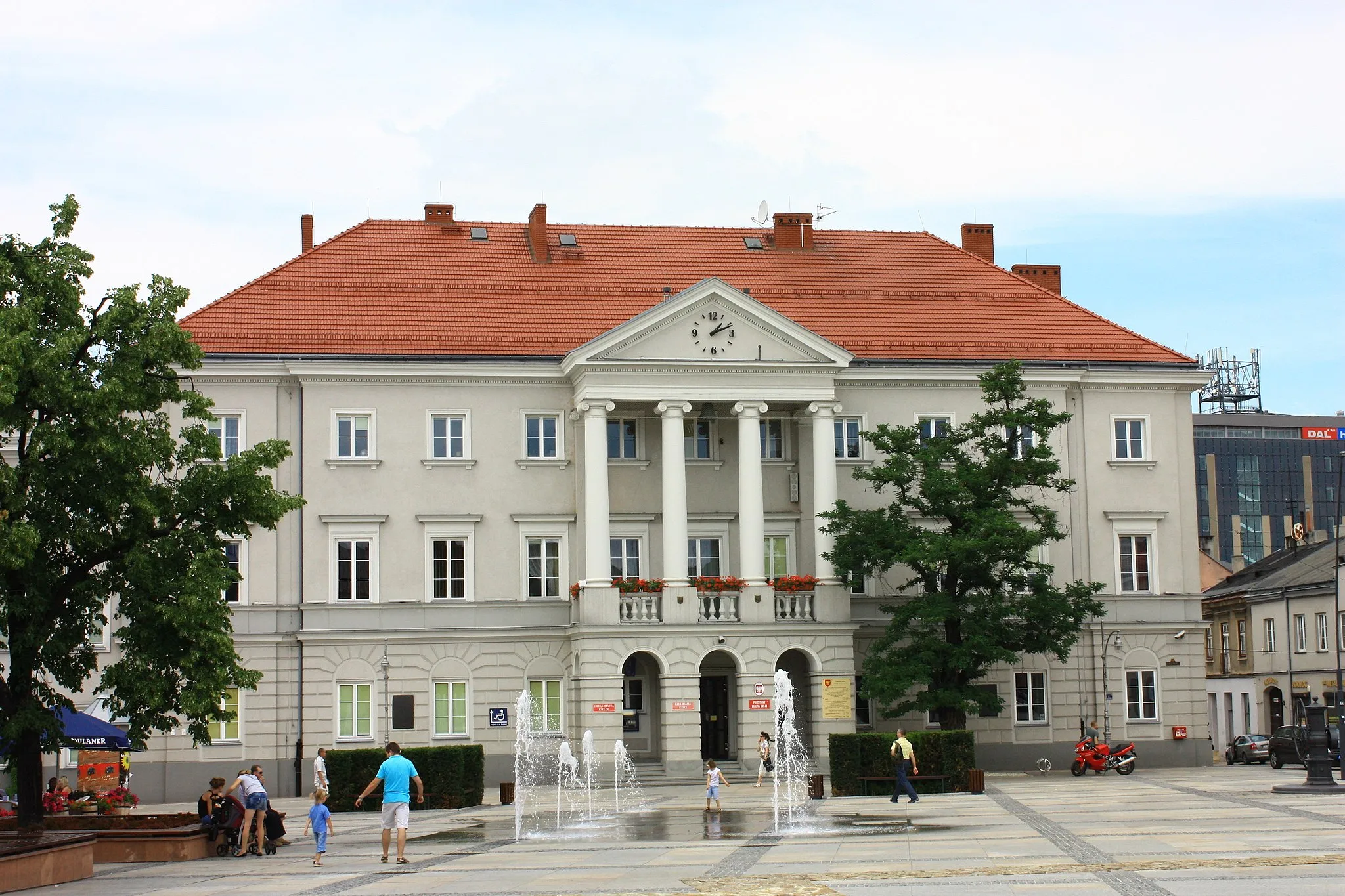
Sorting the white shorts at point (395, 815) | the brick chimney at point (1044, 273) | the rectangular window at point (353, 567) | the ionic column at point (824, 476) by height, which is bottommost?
the white shorts at point (395, 815)

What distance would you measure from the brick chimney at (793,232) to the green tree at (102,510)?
29.6 meters

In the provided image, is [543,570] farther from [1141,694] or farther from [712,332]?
[1141,694]

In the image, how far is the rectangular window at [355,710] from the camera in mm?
48906

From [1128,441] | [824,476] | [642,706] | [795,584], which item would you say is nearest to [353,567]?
[642,706]

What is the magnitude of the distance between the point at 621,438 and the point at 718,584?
18.7ft

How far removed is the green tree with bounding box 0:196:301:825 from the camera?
30.0 m

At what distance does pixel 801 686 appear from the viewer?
50.6 metres

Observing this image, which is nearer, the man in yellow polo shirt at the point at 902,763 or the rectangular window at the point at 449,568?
the man in yellow polo shirt at the point at 902,763

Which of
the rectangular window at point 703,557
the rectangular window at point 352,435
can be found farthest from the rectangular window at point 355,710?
the rectangular window at point 703,557

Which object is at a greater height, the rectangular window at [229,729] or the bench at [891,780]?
the rectangular window at [229,729]

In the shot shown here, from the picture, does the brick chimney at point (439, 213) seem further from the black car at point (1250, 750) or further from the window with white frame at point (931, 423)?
the black car at point (1250, 750)

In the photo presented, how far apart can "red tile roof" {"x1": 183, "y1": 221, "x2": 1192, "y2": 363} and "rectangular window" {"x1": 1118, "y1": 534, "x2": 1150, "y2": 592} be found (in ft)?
18.9

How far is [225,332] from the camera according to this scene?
165ft

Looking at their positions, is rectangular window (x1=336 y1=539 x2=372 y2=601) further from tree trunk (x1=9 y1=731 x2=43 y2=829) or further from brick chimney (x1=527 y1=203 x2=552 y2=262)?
tree trunk (x1=9 y1=731 x2=43 y2=829)
